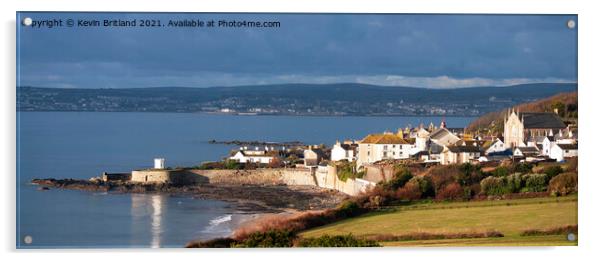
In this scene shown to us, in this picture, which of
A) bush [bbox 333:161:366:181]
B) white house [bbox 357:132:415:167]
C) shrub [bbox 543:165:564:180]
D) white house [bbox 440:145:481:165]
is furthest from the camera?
bush [bbox 333:161:366:181]

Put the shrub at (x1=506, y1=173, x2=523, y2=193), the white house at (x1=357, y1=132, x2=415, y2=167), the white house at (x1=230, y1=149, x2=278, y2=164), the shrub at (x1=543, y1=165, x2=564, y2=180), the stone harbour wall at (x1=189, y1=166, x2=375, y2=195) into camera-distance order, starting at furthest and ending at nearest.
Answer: the white house at (x1=230, y1=149, x2=278, y2=164) → the stone harbour wall at (x1=189, y1=166, x2=375, y2=195) → the white house at (x1=357, y1=132, x2=415, y2=167) → the shrub at (x1=506, y1=173, x2=523, y2=193) → the shrub at (x1=543, y1=165, x2=564, y2=180)

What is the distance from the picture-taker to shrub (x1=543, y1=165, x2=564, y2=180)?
44.7ft

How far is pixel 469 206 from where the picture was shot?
13.8m

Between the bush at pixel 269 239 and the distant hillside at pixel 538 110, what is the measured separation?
3.01 meters

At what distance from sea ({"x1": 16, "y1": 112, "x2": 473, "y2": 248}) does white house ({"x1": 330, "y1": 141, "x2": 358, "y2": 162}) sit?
0.71 ft

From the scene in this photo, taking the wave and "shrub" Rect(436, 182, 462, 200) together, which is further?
"shrub" Rect(436, 182, 462, 200)

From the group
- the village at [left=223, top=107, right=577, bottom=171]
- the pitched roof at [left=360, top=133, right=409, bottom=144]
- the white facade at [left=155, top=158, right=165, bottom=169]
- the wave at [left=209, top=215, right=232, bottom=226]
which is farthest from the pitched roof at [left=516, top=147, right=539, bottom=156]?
the white facade at [left=155, top=158, right=165, bottom=169]

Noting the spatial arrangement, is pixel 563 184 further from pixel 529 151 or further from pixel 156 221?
pixel 156 221

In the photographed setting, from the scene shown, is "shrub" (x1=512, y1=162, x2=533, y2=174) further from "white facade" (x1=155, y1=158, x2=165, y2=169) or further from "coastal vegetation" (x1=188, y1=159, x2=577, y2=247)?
"white facade" (x1=155, y1=158, x2=165, y2=169)

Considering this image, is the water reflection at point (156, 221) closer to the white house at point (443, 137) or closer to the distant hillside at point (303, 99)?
the distant hillside at point (303, 99)

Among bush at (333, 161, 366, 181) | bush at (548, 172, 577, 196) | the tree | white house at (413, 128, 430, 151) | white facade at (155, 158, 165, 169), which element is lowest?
bush at (548, 172, 577, 196)

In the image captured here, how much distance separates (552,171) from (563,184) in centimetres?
27

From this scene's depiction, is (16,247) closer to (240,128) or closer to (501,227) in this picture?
(240,128)
